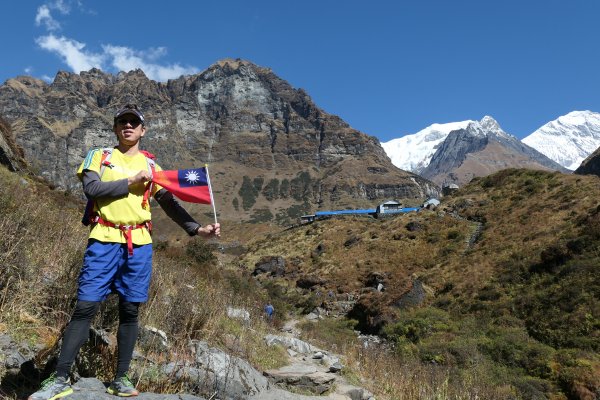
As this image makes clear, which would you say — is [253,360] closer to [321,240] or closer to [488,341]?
[488,341]

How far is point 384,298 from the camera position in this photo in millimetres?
21375

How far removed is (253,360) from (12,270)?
10.2ft

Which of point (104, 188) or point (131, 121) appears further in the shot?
point (131, 121)

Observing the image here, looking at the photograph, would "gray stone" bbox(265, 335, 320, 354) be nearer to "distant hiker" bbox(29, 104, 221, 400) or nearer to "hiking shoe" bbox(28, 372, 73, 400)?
"distant hiker" bbox(29, 104, 221, 400)

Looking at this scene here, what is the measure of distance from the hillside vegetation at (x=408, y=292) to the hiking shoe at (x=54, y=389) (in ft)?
1.07

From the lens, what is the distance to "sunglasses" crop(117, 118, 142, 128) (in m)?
3.21

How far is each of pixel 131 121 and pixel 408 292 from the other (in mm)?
20196

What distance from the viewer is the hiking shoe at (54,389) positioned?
239 centimetres

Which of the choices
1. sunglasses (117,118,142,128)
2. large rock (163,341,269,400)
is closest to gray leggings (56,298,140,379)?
large rock (163,341,269,400)

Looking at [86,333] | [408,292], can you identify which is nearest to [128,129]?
[86,333]

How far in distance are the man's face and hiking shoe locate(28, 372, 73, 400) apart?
1691 mm

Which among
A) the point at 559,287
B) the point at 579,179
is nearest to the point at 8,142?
the point at 559,287

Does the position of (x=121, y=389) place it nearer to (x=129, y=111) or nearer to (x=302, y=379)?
(x=129, y=111)

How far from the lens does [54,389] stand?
246cm
